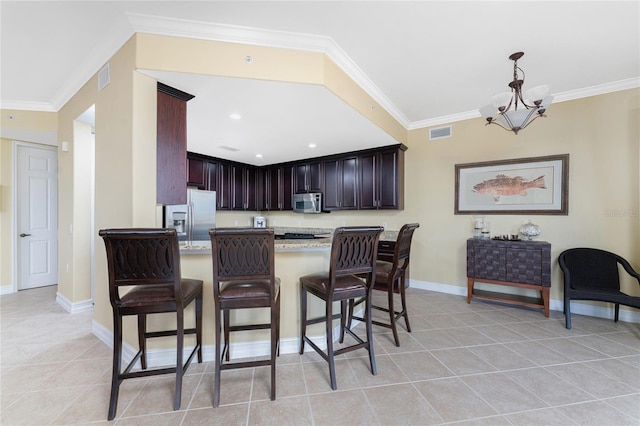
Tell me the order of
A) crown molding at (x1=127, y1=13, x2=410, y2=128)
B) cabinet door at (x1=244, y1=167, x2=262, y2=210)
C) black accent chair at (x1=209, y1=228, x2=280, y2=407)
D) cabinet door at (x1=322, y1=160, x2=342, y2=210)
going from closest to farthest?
black accent chair at (x1=209, y1=228, x2=280, y2=407)
crown molding at (x1=127, y1=13, x2=410, y2=128)
cabinet door at (x1=322, y1=160, x2=342, y2=210)
cabinet door at (x1=244, y1=167, x2=262, y2=210)

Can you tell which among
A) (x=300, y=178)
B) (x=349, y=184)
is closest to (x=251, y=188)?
(x=300, y=178)

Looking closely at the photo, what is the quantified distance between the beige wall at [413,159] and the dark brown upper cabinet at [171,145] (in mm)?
87

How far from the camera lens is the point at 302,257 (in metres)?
2.30

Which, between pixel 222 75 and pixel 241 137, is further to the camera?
pixel 241 137

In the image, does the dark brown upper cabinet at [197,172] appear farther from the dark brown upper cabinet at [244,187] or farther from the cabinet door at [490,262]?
the cabinet door at [490,262]

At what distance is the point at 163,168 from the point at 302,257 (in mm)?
1457

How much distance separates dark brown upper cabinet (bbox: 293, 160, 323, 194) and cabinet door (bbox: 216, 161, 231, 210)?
1.34 metres

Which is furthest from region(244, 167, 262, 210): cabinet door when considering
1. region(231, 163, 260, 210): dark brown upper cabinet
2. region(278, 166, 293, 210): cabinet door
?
region(278, 166, 293, 210): cabinet door

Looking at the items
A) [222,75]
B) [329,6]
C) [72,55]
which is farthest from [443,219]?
[72,55]

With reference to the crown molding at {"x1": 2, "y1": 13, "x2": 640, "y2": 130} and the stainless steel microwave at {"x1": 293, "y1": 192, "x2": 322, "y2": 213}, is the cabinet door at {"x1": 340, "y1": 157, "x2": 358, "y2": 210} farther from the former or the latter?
the crown molding at {"x1": 2, "y1": 13, "x2": 640, "y2": 130}

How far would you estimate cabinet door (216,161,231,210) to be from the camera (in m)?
4.92

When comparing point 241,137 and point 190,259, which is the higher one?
point 241,137

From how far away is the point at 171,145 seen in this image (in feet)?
7.36

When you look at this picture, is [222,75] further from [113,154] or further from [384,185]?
[384,185]
